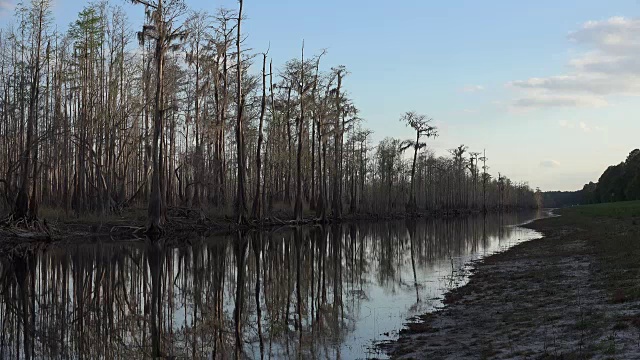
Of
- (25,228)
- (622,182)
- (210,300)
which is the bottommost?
(210,300)

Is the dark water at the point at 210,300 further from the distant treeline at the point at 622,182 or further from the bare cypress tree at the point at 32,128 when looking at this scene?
the distant treeline at the point at 622,182

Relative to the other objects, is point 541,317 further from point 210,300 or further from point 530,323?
point 210,300

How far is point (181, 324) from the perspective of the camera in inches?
421

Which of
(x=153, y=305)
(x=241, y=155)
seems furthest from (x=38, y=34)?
(x=153, y=305)

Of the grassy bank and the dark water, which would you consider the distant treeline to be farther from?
the grassy bank

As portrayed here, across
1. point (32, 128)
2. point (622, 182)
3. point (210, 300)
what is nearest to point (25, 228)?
point (32, 128)

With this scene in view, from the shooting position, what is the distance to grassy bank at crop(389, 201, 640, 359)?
7.64 meters

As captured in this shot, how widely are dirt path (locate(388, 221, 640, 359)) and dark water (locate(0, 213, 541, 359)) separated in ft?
2.44

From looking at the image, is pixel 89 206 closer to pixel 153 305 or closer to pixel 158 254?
pixel 158 254

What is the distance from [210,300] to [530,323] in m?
7.45

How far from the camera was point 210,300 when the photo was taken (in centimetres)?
1317

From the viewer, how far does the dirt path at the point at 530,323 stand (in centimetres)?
755

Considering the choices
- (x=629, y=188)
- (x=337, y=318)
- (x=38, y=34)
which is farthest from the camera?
(x=629, y=188)

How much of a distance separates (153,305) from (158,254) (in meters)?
10.3
